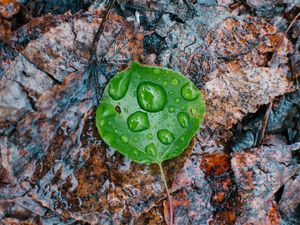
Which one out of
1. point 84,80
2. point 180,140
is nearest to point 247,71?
point 180,140

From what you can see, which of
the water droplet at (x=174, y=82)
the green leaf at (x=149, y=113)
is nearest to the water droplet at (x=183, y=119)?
the green leaf at (x=149, y=113)

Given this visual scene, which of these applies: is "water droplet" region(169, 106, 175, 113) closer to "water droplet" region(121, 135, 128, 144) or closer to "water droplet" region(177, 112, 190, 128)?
"water droplet" region(177, 112, 190, 128)

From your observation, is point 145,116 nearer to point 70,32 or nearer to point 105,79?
point 105,79

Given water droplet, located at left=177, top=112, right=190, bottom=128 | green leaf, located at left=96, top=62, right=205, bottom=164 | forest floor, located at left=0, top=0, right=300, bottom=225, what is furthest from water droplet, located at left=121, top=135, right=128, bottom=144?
water droplet, located at left=177, top=112, right=190, bottom=128

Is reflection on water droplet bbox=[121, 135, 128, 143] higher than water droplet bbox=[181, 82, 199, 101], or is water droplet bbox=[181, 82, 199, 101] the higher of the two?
water droplet bbox=[181, 82, 199, 101]

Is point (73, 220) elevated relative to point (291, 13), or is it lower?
lower

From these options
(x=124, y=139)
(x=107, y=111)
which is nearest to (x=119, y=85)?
(x=107, y=111)

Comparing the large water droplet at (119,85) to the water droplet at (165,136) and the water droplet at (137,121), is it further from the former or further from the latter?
the water droplet at (165,136)

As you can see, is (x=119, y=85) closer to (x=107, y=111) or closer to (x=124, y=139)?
(x=107, y=111)
